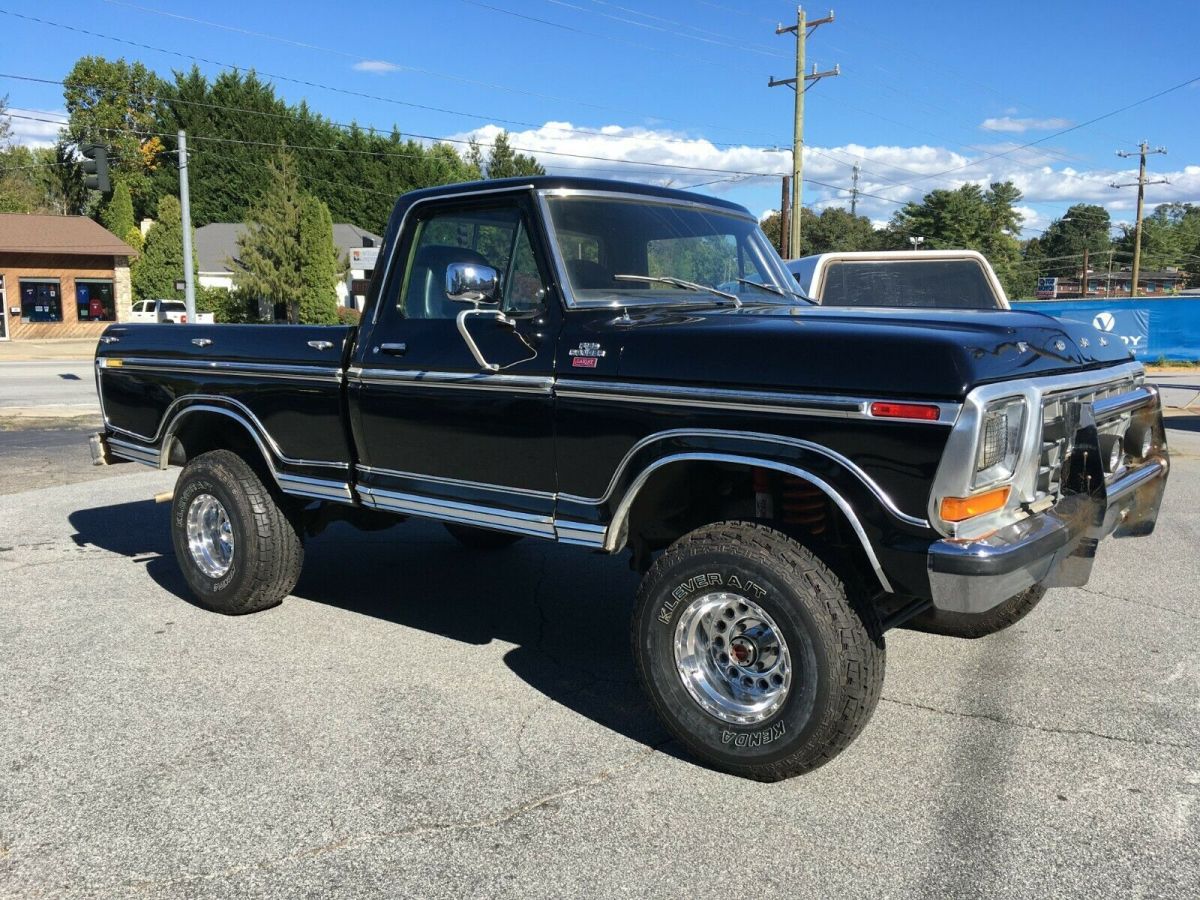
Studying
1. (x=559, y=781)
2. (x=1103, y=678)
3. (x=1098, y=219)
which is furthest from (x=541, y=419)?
(x=1098, y=219)

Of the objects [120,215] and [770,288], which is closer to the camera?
[770,288]

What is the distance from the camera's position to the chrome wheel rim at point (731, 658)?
11.5 feet

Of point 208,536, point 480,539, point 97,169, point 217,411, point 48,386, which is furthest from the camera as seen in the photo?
point 97,169

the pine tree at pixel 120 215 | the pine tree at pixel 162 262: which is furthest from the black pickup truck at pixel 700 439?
the pine tree at pixel 120 215

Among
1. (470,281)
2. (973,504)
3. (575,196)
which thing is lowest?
(973,504)

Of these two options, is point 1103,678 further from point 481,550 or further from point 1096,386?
point 481,550

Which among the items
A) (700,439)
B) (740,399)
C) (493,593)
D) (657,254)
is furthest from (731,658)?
(493,593)

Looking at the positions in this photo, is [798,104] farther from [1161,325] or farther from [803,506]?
[803,506]

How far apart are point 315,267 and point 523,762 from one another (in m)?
38.8

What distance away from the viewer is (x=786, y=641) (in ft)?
11.1

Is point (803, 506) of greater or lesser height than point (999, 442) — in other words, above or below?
below

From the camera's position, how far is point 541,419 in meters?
4.03

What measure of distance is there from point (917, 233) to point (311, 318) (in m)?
63.5

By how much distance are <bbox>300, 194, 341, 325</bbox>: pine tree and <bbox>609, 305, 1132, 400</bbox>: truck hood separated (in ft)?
121
